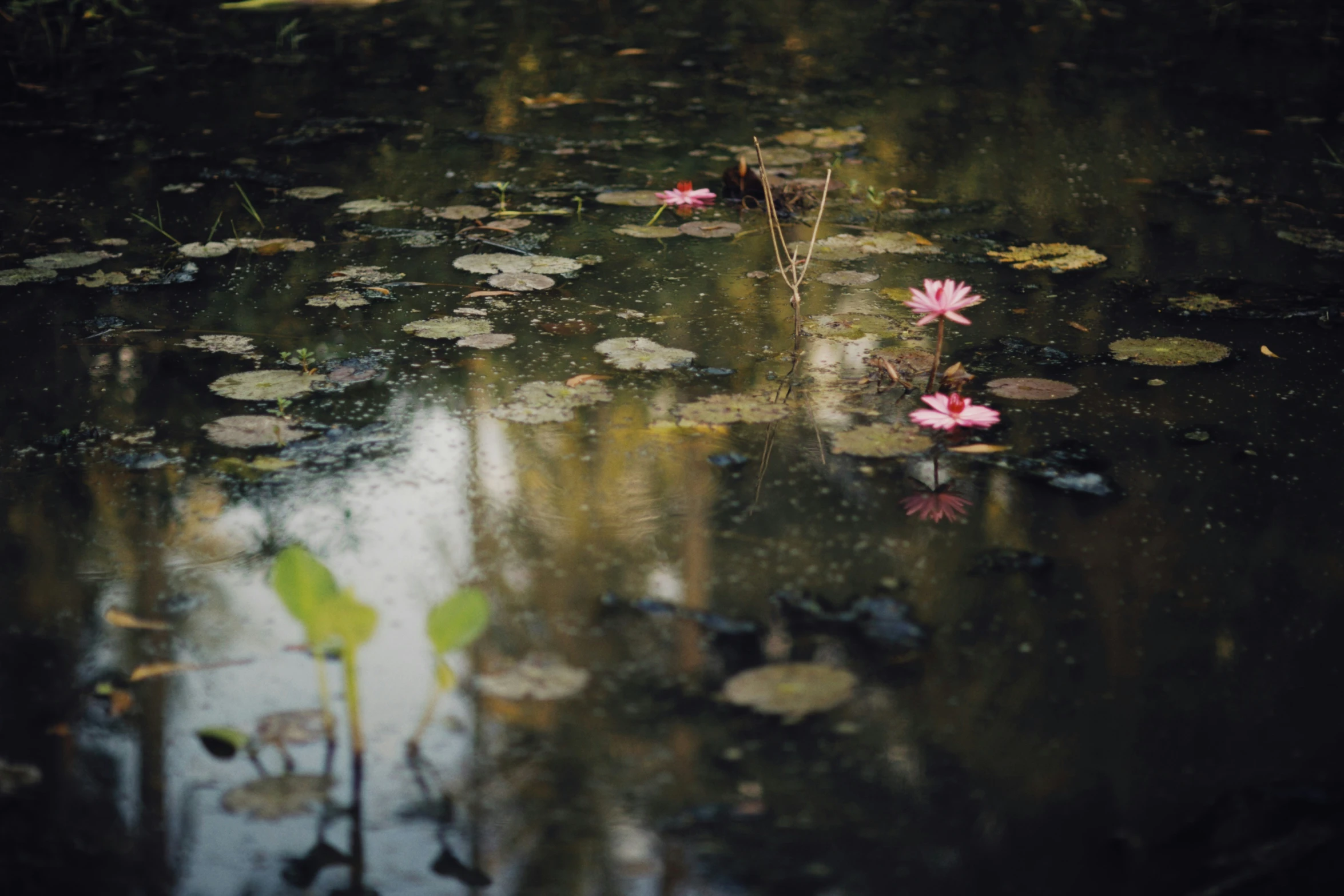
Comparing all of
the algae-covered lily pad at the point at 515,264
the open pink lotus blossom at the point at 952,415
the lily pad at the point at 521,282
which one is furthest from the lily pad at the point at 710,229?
the open pink lotus blossom at the point at 952,415

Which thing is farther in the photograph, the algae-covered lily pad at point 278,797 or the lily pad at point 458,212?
the lily pad at point 458,212

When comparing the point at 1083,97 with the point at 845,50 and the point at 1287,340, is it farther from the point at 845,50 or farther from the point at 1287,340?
the point at 1287,340

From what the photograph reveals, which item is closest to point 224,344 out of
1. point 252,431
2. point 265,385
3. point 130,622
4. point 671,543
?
point 265,385

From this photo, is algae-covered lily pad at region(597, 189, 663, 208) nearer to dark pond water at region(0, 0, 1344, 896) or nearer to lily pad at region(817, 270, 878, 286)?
dark pond water at region(0, 0, 1344, 896)

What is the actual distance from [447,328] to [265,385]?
1.38 ft

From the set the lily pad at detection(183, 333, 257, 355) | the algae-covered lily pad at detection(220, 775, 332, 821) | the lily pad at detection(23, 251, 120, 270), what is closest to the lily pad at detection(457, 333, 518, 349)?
the lily pad at detection(183, 333, 257, 355)

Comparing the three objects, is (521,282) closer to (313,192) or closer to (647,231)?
(647,231)

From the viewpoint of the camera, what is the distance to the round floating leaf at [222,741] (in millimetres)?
1252

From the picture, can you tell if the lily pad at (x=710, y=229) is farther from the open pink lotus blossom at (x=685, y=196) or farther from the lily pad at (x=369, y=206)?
the lily pad at (x=369, y=206)

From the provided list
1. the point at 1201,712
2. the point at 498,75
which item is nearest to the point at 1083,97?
the point at 498,75

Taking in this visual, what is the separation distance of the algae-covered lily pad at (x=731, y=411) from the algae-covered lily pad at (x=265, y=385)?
0.71 metres

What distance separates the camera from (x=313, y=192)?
330 cm

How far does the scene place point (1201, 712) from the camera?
1.33 m

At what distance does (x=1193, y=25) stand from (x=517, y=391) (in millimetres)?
5188
